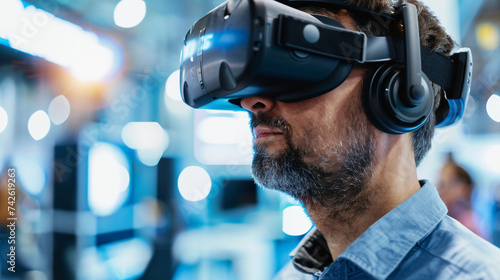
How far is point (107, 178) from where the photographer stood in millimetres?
2188

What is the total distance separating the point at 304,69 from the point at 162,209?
239cm

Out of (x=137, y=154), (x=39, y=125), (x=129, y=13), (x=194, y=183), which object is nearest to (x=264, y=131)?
(x=39, y=125)

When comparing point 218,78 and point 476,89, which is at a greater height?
point 476,89

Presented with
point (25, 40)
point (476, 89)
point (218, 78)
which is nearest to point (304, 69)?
point (218, 78)

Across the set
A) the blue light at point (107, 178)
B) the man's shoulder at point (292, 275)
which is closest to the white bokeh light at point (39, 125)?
the blue light at point (107, 178)

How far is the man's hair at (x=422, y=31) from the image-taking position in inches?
31.8

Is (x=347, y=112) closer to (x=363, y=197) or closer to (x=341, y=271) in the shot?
(x=363, y=197)

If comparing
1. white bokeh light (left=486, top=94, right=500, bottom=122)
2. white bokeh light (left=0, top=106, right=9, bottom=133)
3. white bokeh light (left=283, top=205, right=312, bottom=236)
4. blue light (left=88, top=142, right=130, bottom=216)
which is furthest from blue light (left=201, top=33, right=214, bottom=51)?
white bokeh light (left=486, top=94, right=500, bottom=122)

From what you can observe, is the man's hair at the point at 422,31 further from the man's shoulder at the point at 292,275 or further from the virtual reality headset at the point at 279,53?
the man's shoulder at the point at 292,275

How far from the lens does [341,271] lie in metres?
0.78

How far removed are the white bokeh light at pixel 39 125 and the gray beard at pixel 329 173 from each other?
0.75 metres

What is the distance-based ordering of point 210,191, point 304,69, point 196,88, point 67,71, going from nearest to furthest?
point 304,69 < point 196,88 < point 67,71 < point 210,191

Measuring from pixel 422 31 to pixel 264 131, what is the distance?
0.40 metres

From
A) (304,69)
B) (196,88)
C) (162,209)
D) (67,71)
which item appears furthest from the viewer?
(162,209)
